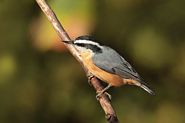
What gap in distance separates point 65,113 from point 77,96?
19 centimetres

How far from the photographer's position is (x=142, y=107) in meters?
4.68

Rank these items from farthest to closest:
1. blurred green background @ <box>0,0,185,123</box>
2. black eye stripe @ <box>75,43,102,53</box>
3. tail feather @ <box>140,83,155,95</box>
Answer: blurred green background @ <box>0,0,185,123</box> < tail feather @ <box>140,83,155,95</box> < black eye stripe @ <box>75,43,102,53</box>

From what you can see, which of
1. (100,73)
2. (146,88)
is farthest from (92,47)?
(146,88)

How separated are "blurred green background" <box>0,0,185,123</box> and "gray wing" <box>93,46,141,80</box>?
145 millimetres

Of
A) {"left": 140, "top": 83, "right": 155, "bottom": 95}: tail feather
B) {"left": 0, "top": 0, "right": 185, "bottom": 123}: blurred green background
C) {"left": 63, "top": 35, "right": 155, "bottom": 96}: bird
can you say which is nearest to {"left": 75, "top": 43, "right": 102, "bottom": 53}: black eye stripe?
{"left": 63, "top": 35, "right": 155, "bottom": 96}: bird

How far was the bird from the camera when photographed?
437cm

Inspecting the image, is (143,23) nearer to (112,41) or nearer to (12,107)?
(112,41)

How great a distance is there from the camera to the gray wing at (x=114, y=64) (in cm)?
441

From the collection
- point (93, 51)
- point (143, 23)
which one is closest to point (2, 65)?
point (93, 51)

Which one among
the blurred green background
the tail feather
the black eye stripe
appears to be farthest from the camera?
the blurred green background

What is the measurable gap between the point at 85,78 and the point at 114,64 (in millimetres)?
361

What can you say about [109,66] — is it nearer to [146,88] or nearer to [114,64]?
[114,64]

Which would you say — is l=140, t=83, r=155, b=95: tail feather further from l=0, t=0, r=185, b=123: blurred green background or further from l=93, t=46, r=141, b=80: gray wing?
l=0, t=0, r=185, b=123: blurred green background

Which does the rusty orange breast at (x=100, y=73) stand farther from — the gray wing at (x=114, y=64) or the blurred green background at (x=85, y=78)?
the blurred green background at (x=85, y=78)
